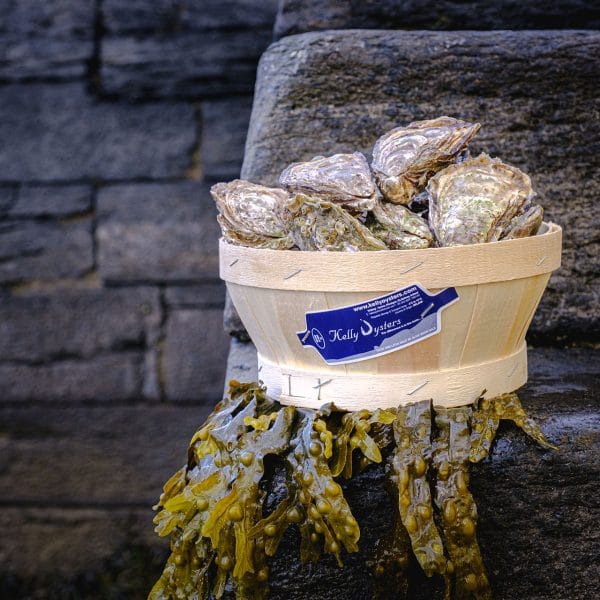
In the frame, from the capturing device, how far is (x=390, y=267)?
45.6 inches

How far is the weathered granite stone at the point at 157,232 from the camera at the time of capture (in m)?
2.53

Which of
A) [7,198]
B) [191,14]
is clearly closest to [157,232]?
[7,198]

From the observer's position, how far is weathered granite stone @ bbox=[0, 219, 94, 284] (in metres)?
2.60

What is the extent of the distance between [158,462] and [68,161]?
1.03 meters

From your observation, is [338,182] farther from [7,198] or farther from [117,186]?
[7,198]

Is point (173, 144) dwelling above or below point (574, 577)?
above

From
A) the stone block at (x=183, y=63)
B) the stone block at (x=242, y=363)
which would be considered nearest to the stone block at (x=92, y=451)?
the stone block at (x=242, y=363)

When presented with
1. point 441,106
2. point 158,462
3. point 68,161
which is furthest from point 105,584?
point 441,106

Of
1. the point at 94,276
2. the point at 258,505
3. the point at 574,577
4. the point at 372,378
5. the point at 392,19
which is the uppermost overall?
the point at 392,19

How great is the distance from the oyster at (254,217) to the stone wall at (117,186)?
1.20 metres

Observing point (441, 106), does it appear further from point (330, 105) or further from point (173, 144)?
point (173, 144)

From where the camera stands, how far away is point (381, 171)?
1292 mm

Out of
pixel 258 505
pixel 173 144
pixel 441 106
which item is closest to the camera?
pixel 258 505

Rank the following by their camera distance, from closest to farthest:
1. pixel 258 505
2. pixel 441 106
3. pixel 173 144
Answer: pixel 258 505 < pixel 441 106 < pixel 173 144
